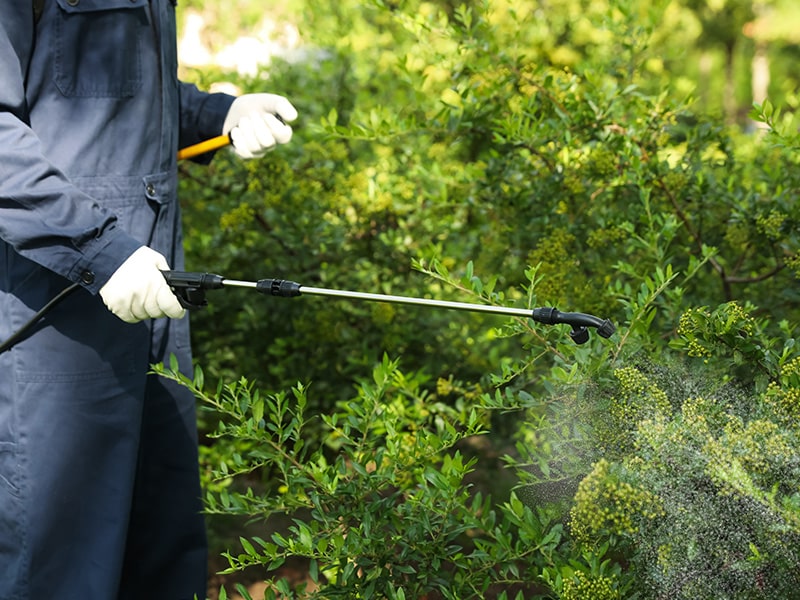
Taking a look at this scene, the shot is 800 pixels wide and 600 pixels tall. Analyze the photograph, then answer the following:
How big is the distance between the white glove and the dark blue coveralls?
0.08 ft

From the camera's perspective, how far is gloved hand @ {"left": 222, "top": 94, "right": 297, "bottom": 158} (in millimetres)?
2111

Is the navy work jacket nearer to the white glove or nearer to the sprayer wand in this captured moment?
the white glove

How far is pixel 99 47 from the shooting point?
1865 mm

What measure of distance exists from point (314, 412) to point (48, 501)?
1.44 metres

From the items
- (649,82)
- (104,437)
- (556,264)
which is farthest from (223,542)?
(649,82)

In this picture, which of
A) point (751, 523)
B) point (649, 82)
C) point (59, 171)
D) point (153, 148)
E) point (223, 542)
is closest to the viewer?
point (751, 523)

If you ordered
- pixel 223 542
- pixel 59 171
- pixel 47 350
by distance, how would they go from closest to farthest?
pixel 59 171 < pixel 47 350 < pixel 223 542

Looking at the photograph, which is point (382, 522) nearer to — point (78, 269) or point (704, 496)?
point (704, 496)

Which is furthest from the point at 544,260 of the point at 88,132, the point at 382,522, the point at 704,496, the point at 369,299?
the point at 88,132

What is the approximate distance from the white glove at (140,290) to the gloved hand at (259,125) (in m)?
0.48

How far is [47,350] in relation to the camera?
1.83 meters

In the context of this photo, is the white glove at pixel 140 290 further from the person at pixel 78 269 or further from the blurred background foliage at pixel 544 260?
the blurred background foliage at pixel 544 260

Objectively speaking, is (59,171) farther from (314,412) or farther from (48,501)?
(314,412)

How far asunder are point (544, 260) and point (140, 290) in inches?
41.3
